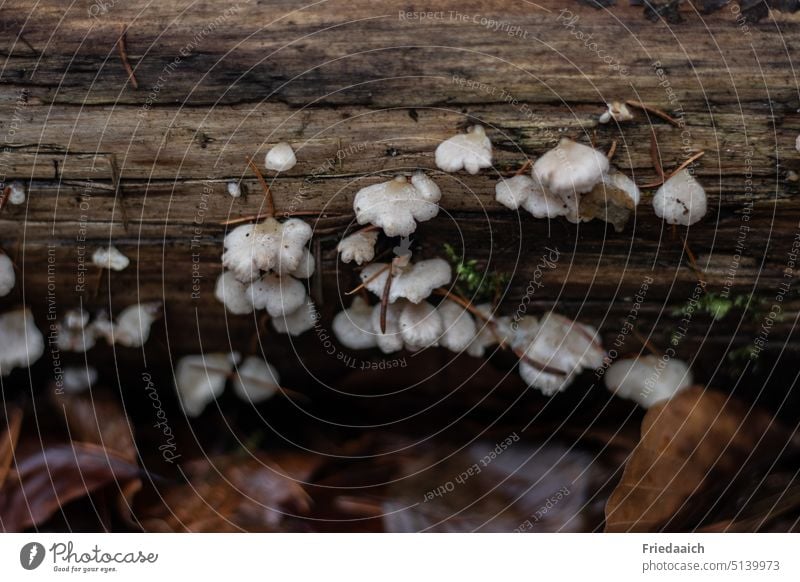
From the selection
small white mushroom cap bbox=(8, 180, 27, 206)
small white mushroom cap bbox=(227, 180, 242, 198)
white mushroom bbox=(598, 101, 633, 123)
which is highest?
white mushroom bbox=(598, 101, 633, 123)

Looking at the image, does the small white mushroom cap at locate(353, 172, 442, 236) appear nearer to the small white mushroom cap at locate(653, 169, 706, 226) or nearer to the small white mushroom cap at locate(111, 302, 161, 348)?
the small white mushroom cap at locate(653, 169, 706, 226)

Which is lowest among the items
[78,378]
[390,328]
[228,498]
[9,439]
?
[228,498]

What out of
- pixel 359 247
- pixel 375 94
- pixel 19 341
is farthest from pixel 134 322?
pixel 375 94

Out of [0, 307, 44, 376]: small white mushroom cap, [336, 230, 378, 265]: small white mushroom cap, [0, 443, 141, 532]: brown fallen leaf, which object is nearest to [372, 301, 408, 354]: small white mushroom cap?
[336, 230, 378, 265]: small white mushroom cap

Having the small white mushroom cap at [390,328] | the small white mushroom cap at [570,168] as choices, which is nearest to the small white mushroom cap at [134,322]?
the small white mushroom cap at [390,328]

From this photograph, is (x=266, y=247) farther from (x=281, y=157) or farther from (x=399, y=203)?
(x=399, y=203)
